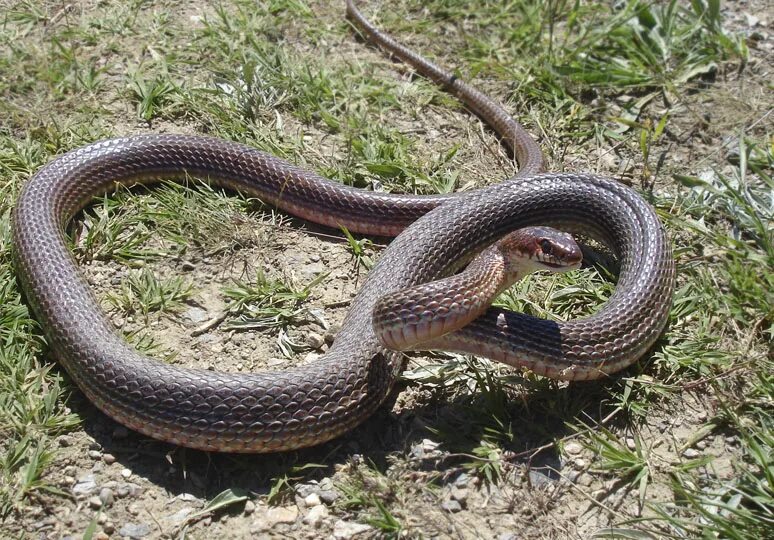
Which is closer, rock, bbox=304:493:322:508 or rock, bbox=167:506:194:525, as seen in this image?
rock, bbox=167:506:194:525

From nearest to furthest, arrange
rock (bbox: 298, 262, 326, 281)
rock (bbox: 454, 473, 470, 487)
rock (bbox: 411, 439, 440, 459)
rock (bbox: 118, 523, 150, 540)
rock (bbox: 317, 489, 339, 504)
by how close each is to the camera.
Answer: rock (bbox: 118, 523, 150, 540) → rock (bbox: 317, 489, 339, 504) → rock (bbox: 454, 473, 470, 487) → rock (bbox: 411, 439, 440, 459) → rock (bbox: 298, 262, 326, 281)

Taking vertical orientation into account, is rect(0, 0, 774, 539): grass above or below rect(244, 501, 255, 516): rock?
above

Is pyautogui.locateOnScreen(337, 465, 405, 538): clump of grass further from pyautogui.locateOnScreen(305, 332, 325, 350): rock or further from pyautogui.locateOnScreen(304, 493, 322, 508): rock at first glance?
pyautogui.locateOnScreen(305, 332, 325, 350): rock

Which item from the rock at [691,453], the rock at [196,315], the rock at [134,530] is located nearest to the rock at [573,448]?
the rock at [691,453]

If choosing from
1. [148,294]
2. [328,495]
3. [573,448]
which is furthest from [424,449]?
[148,294]

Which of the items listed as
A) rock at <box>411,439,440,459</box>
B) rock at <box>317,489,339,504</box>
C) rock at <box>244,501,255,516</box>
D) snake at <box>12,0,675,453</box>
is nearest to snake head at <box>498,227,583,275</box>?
snake at <box>12,0,675,453</box>

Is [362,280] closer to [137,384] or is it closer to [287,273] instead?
[287,273]

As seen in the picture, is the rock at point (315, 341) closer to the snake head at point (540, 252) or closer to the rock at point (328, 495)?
the rock at point (328, 495)
